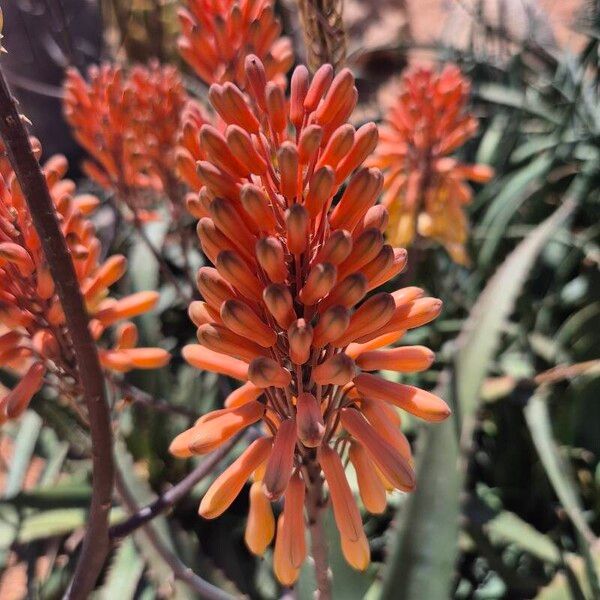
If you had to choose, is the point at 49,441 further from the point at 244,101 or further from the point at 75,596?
the point at 244,101

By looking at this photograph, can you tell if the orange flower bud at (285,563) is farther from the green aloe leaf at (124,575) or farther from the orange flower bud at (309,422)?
the green aloe leaf at (124,575)

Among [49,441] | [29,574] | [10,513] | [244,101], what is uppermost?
[244,101]

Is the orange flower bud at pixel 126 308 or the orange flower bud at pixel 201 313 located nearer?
the orange flower bud at pixel 201 313

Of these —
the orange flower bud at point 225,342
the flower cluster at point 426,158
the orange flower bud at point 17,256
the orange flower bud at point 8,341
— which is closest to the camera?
the orange flower bud at point 225,342

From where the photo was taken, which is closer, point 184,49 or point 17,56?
point 184,49

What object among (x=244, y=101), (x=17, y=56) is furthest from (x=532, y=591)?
(x=17, y=56)

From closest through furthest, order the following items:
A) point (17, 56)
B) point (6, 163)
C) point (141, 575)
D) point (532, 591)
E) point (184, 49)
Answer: point (6, 163) → point (184, 49) → point (532, 591) → point (141, 575) → point (17, 56)

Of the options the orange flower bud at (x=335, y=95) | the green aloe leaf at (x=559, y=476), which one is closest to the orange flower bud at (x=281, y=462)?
the orange flower bud at (x=335, y=95)
